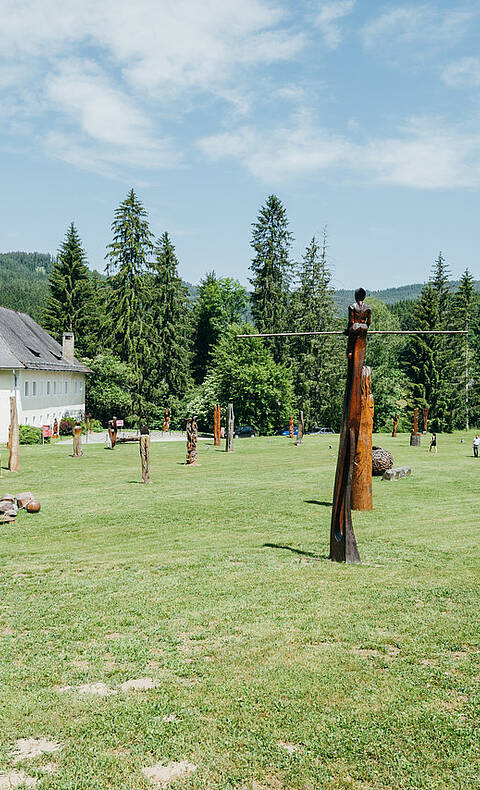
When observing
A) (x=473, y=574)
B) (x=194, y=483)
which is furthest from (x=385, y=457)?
(x=473, y=574)

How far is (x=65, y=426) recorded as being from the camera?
50375 millimetres

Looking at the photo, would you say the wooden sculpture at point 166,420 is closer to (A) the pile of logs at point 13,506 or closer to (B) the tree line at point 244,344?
(B) the tree line at point 244,344

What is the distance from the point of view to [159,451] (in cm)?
3788

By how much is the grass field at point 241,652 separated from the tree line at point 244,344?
39.7 m

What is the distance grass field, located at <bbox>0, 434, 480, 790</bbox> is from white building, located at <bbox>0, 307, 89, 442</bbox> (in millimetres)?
30034

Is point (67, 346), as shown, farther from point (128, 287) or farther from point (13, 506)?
point (13, 506)

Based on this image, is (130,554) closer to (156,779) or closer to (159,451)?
(156,779)

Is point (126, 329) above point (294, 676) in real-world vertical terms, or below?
above

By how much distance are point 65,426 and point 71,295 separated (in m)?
19.6

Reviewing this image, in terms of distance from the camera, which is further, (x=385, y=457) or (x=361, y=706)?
(x=385, y=457)

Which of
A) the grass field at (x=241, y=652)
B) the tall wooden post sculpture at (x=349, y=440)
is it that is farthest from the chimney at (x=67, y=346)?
the tall wooden post sculpture at (x=349, y=440)

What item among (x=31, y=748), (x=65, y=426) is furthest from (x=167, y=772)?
(x=65, y=426)

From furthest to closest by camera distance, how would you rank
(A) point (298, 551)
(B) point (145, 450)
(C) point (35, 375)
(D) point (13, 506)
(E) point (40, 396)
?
1. (E) point (40, 396)
2. (C) point (35, 375)
3. (B) point (145, 450)
4. (D) point (13, 506)
5. (A) point (298, 551)

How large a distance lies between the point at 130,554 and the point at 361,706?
24.1ft
